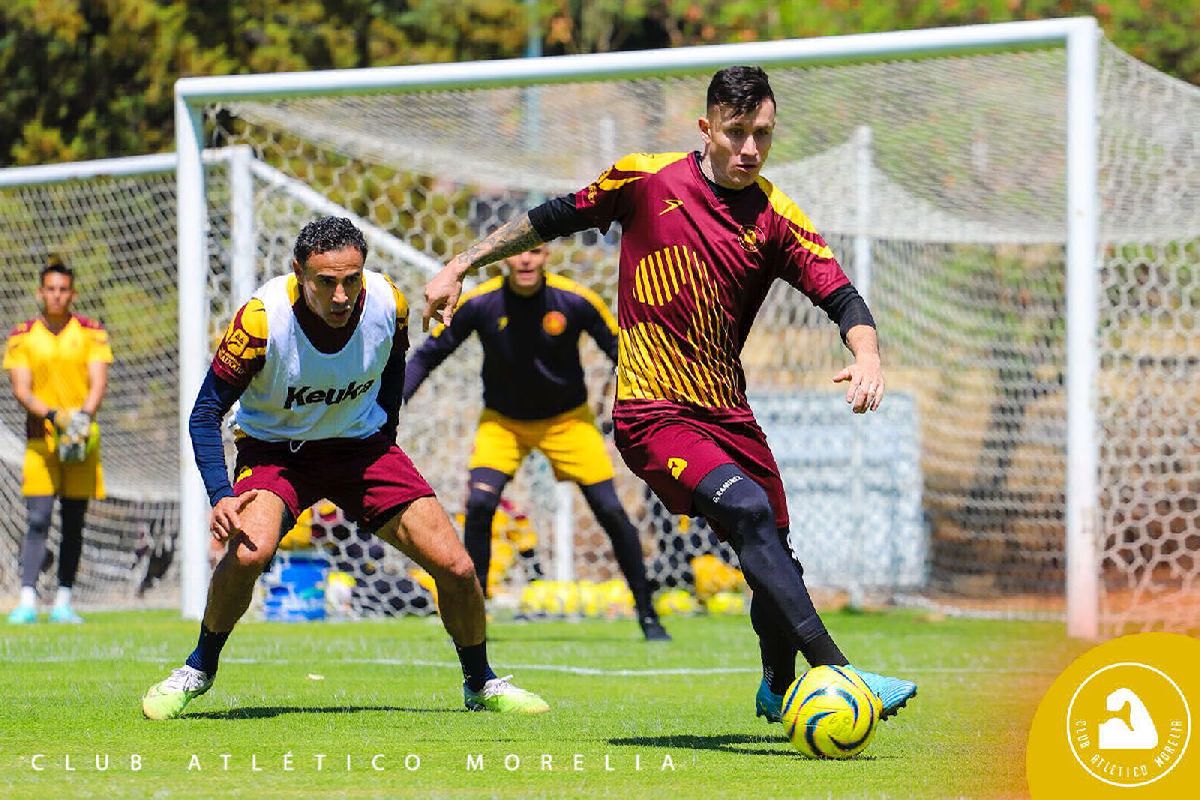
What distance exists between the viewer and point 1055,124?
14.4 metres

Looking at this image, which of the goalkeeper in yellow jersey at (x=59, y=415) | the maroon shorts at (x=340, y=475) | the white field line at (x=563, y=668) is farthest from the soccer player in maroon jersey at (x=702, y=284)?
the goalkeeper in yellow jersey at (x=59, y=415)

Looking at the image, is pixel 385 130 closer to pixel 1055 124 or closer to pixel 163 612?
pixel 163 612

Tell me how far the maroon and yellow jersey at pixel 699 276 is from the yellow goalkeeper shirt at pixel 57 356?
25.7 feet

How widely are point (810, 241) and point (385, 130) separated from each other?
24.6 ft

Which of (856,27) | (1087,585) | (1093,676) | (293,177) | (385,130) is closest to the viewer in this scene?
(1093,676)

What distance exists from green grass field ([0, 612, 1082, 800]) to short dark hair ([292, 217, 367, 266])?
5.38 ft

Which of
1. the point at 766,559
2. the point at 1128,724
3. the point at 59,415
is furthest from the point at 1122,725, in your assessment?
the point at 59,415

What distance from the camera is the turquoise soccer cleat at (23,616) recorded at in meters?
13.2

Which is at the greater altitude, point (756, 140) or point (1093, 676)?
point (756, 140)

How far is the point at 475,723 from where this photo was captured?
23.3 feet

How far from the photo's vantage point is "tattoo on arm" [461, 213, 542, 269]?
6891 mm

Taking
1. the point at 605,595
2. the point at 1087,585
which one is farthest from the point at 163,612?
the point at 1087,585

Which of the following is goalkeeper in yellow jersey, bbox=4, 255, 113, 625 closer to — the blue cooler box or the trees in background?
the blue cooler box

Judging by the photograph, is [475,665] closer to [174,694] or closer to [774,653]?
[174,694]
